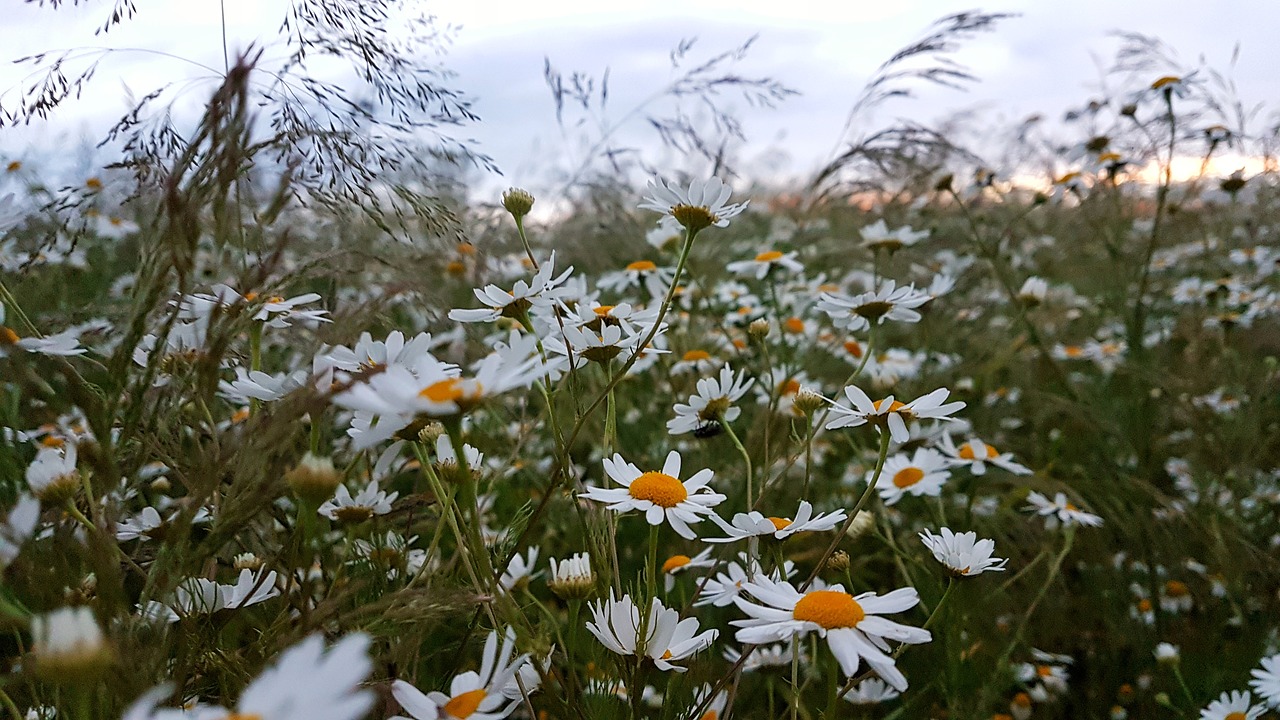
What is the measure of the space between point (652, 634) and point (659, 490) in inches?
3.8

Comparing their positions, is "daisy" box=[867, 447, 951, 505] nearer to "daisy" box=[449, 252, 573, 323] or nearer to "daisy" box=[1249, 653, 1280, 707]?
"daisy" box=[1249, 653, 1280, 707]

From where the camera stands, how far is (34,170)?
146 centimetres

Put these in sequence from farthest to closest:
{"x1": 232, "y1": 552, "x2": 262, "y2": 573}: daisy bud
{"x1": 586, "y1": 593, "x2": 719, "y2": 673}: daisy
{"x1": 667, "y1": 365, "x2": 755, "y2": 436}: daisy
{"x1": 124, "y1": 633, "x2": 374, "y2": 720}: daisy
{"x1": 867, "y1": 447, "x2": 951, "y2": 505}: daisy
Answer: {"x1": 867, "y1": 447, "x2": 951, "y2": 505}: daisy
{"x1": 667, "y1": 365, "x2": 755, "y2": 436}: daisy
{"x1": 232, "y1": 552, "x2": 262, "y2": 573}: daisy bud
{"x1": 586, "y1": 593, "x2": 719, "y2": 673}: daisy
{"x1": 124, "y1": 633, "x2": 374, "y2": 720}: daisy

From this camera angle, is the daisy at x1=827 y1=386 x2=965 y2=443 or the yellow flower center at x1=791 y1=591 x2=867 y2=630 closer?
the yellow flower center at x1=791 y1=591 x2=867 y2=630

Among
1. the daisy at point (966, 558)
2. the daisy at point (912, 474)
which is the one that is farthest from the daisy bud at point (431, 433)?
the daisy at point (912, 474)

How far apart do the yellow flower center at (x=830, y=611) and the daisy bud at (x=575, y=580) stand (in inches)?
6.0

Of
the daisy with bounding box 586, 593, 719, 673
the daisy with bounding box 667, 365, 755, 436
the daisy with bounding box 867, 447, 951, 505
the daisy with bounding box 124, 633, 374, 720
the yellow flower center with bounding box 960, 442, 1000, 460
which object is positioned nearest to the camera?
the daisy with bounding box 124, 633, 374, 720

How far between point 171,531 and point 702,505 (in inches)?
12.9

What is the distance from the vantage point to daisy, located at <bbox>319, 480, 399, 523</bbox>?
631mm

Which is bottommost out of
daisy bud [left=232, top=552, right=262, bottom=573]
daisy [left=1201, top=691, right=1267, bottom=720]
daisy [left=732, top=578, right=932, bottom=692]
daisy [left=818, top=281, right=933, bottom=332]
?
daisy [left=1201, top=691, right=1267, bottom=720]

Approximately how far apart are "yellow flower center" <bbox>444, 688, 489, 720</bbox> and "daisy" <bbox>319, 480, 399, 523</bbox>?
0.22 m

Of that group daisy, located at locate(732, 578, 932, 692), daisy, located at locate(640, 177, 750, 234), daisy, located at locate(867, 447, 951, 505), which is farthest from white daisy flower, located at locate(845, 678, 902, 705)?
daisy, located at locate(640, 177, 750, 234)

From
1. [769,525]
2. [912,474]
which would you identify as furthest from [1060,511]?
[769,525]

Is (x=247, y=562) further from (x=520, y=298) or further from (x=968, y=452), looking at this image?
(x=968, y=452)
